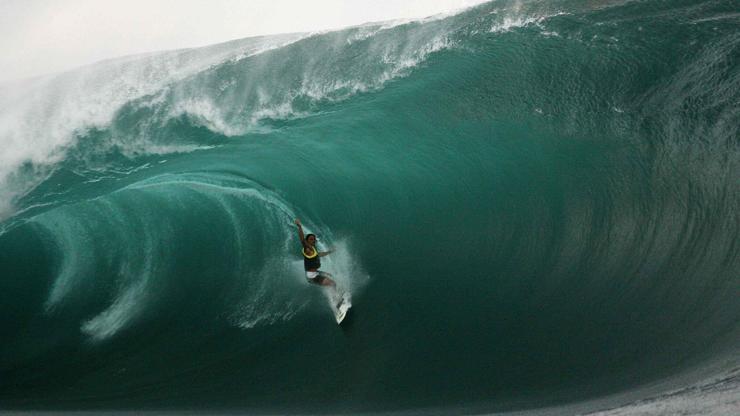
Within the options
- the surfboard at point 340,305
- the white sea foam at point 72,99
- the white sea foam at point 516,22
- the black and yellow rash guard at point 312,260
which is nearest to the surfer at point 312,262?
the black and yellow rash guard at point 312,260

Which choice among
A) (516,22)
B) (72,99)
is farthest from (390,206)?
(72,99)

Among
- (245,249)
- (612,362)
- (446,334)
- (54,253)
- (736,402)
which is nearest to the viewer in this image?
(736,402)

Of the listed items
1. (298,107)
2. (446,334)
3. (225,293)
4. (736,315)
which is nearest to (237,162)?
(298,107)

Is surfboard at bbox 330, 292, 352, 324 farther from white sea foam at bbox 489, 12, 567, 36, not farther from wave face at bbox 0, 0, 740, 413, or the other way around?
white sea foam at bbox 489, 12, 567, 36

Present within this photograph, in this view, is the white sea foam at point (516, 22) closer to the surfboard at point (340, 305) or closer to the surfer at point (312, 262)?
the surfer at point (312, 262)

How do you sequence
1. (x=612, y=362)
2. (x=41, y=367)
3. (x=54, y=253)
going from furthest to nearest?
1. (x=54, y=253)
2. (x=41, y=367)
3. (x=612, y=362)

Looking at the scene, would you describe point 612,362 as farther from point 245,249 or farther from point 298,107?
point 298,107
